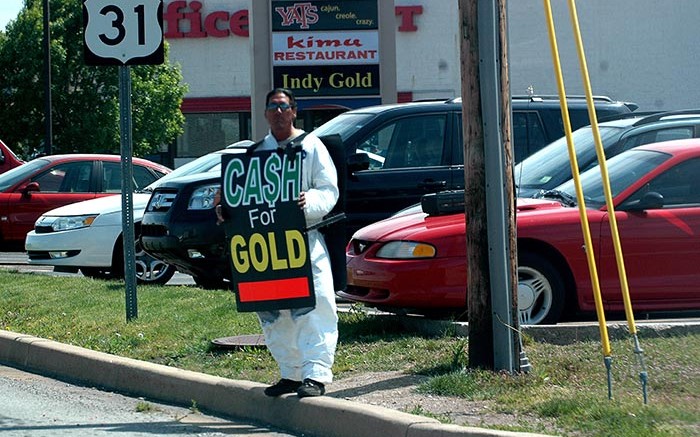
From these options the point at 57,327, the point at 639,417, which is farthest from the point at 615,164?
the point at 57,327

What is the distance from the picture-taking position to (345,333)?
911cm

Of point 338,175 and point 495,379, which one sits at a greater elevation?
point 338,175

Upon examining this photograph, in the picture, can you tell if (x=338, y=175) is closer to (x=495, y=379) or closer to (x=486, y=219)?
(x=486, y=219)

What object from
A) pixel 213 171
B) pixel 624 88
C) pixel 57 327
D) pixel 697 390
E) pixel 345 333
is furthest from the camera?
pixel 624 88

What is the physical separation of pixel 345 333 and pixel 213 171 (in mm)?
4336

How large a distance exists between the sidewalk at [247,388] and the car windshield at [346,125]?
3225mm

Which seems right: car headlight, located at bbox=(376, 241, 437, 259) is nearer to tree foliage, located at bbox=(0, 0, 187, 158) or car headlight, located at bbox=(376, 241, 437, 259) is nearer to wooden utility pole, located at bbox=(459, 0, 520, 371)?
wooden utility pole, located at bbox=(459, 0, 520, 371)

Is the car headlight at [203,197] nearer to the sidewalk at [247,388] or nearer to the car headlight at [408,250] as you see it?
the sidewalk at [247,388]

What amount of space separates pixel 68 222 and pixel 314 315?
8.13 meters

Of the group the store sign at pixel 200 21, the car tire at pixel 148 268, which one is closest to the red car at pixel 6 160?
the car tire at pixel 148 268

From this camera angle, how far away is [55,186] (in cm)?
1747

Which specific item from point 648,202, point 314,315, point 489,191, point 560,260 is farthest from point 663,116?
point 314,315

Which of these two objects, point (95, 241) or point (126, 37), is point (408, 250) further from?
point (95, 241)

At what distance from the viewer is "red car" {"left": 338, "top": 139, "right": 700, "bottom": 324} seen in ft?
29.2
